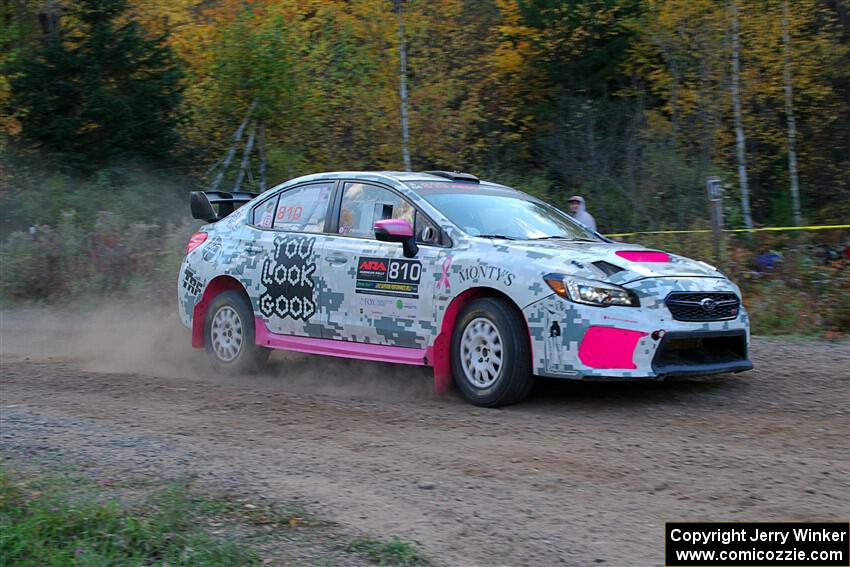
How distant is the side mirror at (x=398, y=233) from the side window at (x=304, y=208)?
109 centimetres

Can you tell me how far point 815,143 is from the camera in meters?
20.7

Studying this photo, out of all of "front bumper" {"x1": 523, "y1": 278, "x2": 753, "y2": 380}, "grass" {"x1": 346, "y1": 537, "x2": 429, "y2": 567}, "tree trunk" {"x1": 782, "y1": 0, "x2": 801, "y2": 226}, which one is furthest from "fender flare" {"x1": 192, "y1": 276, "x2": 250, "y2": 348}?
"tree trunk" {"x1": 782, "y1": 0, "x2": 801, "y2": 226}

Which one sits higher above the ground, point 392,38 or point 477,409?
point 392,38

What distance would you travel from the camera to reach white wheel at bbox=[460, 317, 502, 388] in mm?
7305

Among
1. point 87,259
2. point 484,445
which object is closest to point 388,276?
point 484,445

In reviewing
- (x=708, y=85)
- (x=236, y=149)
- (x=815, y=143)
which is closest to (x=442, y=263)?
(x=708, y=85)

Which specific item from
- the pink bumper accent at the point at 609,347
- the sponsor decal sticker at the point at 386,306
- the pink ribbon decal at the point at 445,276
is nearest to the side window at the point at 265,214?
the sponsor decal sticker at the point at 386,306

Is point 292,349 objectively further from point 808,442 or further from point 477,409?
point 808,442

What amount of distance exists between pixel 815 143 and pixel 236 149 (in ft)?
39.4

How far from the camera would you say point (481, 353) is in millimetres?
7410

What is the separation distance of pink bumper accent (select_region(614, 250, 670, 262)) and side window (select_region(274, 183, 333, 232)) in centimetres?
269

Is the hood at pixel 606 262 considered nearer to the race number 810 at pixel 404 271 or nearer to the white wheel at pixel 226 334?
the race number 810 at pixel 404 271

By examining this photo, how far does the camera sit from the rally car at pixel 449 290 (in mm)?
7008

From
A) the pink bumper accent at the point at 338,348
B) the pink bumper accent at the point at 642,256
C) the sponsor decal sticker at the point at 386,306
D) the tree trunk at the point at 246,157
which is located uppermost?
the tree trunk at the point at 246,157
